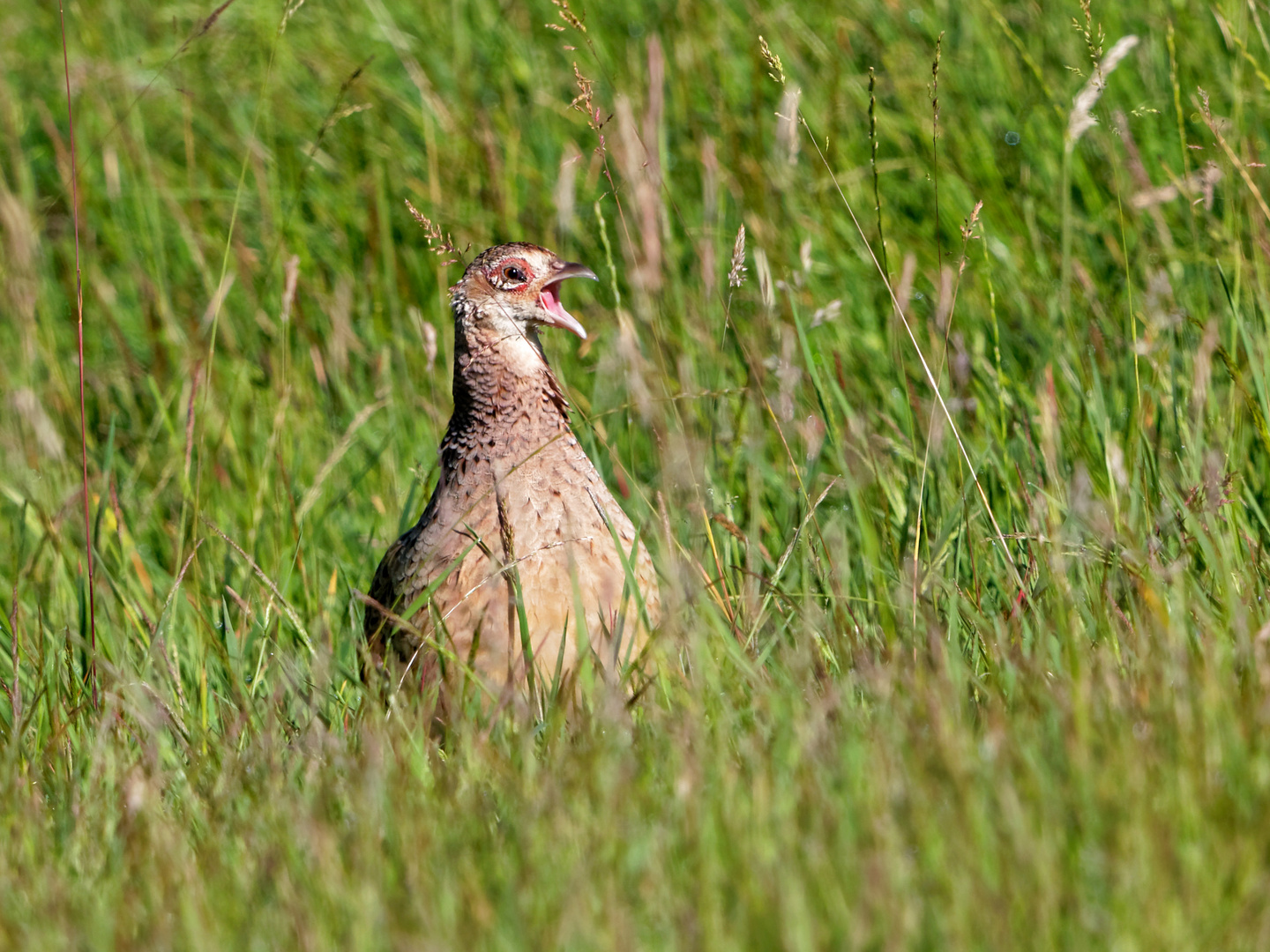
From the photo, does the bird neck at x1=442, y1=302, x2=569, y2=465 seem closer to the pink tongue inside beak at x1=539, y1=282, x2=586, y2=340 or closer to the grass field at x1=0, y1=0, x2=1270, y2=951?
the pink tongue inside beak at x1=539, y1=282, x2=586, y2=340

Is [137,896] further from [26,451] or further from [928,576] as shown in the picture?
[26,451]

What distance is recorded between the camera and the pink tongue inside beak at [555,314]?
13.2 ft

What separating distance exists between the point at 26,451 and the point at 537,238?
1.96 meters

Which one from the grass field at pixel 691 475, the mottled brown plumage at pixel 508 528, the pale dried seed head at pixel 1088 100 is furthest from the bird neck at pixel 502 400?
the pale dried seed head at pixel 1088 100

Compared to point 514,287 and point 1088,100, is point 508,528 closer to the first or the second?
point 514,287

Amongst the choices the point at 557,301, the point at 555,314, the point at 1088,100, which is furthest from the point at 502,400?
the point at 1088,100

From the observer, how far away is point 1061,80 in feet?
18.0

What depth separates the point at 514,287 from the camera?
4062 millimetres

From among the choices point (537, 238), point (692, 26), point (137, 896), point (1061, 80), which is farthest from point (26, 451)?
point (1061, 80)

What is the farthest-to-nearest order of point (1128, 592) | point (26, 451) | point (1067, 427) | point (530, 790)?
1. point (26, 451)
2. point (1067, 427)
3. point (1128, 592)
4. point (530, 790)

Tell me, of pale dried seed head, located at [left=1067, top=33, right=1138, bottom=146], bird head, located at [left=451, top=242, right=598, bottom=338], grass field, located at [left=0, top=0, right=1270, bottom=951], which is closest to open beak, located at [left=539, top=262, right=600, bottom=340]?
bird head, located at [left=451, top=242, right=598, bottom=338]

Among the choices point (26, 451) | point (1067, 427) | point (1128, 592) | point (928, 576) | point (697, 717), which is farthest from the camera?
point (26, 451)

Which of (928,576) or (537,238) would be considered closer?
(928,576)

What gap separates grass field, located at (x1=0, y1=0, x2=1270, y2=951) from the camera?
6.87 ft
